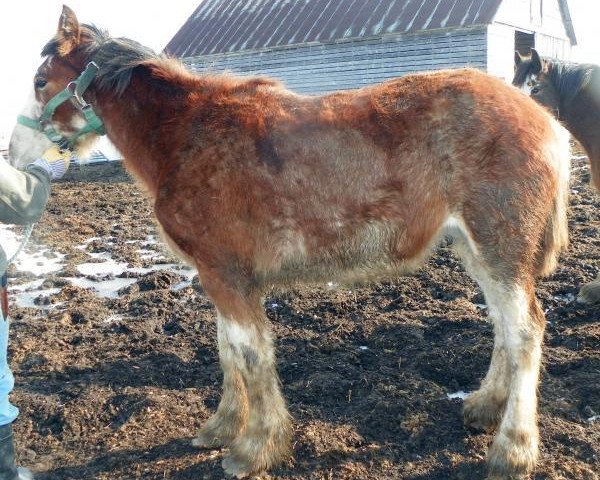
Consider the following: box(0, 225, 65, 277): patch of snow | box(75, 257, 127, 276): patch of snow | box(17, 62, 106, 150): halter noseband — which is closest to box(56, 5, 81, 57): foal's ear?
box(17, 62, 106, 150): halter noseband

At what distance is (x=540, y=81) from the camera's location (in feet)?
22.9

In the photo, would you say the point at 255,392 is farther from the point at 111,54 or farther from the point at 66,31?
the point at 66,31

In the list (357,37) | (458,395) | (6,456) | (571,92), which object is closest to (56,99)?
(6,456)

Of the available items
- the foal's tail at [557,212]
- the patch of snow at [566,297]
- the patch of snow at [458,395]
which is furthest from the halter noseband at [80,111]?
the patch of snow at [566,297]

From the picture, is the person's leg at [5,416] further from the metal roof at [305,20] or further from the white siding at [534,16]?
the white siding at [534,16]

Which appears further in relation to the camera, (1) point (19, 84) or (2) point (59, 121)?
(1) point (19, 84)

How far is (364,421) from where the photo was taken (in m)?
3.59

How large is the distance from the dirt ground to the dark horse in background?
1.33 metres

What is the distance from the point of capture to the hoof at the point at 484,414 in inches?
138

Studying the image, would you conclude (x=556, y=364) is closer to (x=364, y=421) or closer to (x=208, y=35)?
(x=364, y=421)

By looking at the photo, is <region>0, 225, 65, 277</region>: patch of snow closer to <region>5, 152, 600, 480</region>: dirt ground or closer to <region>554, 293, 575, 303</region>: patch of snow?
<region>5, 152, 600, 480</region>: dirt ground

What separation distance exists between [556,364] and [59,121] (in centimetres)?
396

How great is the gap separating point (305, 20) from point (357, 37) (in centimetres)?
259

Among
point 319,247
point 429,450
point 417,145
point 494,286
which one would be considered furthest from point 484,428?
point 417,145
